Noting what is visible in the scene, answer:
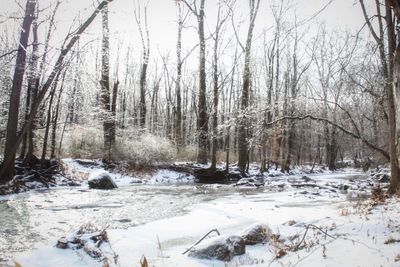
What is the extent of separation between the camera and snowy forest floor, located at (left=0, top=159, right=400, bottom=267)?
491cm

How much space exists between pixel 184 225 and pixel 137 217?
5.22 ft

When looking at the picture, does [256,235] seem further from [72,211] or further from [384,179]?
[384,179]

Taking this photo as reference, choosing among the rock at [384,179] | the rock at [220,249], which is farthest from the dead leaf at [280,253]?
the rock at [384,179]

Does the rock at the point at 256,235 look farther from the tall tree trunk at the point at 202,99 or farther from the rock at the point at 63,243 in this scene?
the tall tree trunk at the point at 202,99

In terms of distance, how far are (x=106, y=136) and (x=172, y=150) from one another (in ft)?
13.3

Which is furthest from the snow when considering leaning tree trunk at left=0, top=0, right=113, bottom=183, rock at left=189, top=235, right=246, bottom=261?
leaning tree trunk at left=0, top=0, right=113, bottom=183

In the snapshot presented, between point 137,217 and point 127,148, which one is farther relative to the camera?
point 127,148

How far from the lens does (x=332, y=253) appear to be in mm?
4633

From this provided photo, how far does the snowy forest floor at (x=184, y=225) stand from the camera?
491cm

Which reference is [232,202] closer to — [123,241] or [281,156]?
[123,241]

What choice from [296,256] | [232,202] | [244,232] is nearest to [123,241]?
[244,232]

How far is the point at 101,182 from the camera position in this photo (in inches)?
640

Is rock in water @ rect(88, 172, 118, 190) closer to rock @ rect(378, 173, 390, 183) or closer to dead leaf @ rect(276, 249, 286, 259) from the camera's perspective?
dead leaf @ rect(276, 249, 286, 259)

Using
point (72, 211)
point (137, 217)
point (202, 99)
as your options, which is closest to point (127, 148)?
point (202, 99)
